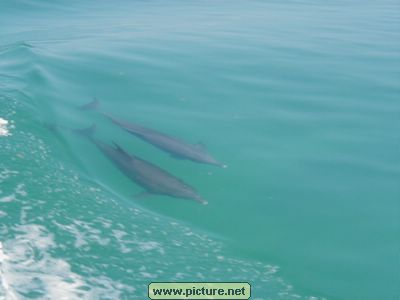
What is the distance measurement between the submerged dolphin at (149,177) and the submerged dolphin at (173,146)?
757 mm

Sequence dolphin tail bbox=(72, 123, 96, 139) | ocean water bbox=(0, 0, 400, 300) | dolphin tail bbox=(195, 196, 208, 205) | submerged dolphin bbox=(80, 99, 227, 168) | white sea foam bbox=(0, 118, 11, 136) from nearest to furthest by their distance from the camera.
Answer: ocean water bbox=(0, 0, 400, 300) < dolphin tail bbox=(195, 196, 208, 205) < submerged dolphin bbox=(80, 99, 227, 168) < white sea foam bbox=(0, 118, 11, 136) < dolphin tail bbox=(72, 123, 96, 139)

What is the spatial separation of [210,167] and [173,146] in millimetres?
959

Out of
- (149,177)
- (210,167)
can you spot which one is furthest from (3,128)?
(210,167)

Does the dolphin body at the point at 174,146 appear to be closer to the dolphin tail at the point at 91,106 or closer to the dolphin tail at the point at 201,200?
the dolphin tail at the point at 201,200

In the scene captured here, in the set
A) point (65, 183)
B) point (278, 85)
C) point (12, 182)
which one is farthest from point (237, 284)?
point (278, 85)

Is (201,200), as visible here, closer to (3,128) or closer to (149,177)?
(149,177)

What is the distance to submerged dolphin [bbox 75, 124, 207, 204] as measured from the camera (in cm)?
895

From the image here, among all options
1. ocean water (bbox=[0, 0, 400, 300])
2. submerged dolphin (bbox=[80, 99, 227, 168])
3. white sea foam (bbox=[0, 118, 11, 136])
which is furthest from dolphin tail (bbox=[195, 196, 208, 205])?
white sea foam (bbox=[0, 118, 11, 136])

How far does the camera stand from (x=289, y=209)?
28.9 ft

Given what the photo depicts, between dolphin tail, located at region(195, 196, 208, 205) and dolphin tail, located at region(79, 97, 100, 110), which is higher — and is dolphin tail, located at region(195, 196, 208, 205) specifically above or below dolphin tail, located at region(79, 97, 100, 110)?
below

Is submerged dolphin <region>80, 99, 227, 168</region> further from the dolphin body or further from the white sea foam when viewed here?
the white sea foam

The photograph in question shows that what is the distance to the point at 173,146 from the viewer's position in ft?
33.9

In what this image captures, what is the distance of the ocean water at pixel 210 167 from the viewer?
24.0 feet

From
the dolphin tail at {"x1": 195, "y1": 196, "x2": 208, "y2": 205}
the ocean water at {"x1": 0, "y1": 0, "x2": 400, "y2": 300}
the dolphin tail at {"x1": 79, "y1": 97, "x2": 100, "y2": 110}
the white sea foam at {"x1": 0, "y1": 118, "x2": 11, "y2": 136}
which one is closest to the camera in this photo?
the ocean water at {"x1": 0, "y1": 0, "x2": 400, "y2": 300}
